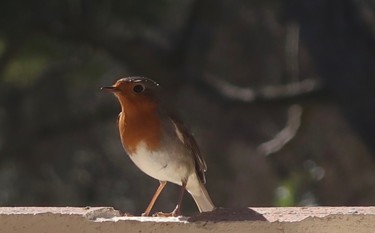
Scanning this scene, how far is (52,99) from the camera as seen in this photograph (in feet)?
34.3

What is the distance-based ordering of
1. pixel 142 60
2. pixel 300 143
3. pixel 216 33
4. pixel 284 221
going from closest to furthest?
pixel 284 221
pixel 142 60
pixel 300 143
pixel 216 33

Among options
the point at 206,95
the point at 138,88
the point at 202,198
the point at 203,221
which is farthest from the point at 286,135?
the point at 203,221

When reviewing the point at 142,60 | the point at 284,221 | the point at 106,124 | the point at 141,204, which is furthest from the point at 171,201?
the point at 284,221

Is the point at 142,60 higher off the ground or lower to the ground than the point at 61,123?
higher

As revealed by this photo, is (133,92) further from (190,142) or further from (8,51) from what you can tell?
(8,51)

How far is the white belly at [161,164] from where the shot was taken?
3.64m

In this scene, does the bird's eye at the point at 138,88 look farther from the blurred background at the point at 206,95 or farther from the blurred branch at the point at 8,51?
the blurred branch at the point at 8,51

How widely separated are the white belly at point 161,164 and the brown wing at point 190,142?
0.06m

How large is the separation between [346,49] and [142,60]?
80.6 inches

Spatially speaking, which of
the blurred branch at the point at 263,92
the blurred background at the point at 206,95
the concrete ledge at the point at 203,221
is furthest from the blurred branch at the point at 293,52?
the concrete ledge at the point at 203,221

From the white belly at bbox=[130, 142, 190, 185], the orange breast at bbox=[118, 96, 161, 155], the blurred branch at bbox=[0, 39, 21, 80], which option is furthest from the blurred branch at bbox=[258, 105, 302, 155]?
the orange breast at bbox=[118, 96, 161, 155]

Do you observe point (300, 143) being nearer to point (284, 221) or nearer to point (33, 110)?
point (33, 110)

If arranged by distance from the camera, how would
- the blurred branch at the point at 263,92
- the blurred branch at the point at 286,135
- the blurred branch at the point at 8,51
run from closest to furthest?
1. the blurred branch at the point at 8,51
2. the blurred branch at the point at 286,135
3. the blurred branch at the point at 263,92

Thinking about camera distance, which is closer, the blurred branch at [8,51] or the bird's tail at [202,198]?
the bird's tail at [202,198]
